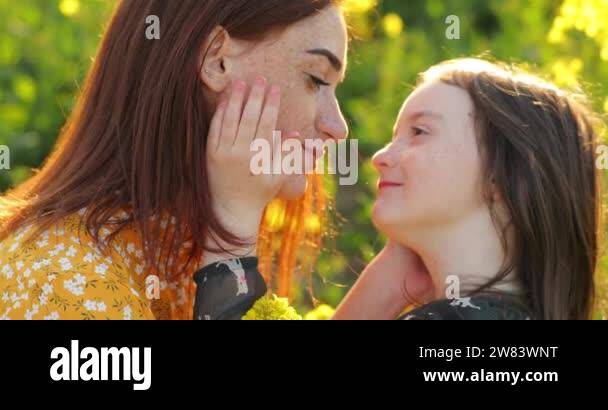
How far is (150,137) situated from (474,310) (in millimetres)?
761

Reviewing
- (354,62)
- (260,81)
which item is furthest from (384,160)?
(354,62)

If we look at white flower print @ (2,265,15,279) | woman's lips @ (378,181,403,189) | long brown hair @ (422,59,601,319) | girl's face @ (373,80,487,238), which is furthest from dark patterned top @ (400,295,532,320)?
white flower print @ (2,265,15,279)

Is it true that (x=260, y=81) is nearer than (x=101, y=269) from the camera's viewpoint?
No

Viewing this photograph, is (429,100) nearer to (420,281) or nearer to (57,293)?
(420,281)

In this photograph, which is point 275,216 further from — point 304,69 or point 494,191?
point 494,191

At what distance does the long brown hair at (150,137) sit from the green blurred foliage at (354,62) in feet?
5.73

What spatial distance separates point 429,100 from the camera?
7.66ft

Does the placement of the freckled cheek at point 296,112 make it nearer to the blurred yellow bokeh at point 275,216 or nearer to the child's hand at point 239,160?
the child's hand at point 239,160

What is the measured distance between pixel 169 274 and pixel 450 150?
68cm

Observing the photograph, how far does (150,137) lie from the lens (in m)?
2.21

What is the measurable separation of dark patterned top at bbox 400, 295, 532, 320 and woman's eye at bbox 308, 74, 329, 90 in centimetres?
56

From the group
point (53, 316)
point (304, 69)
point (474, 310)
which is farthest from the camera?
point (304, 69)

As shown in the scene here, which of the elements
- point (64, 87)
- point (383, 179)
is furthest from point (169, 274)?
point (64, 87)

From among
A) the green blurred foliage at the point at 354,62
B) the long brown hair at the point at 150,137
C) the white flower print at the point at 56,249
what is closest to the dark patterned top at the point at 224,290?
the long brown hair at the point at 150,137
